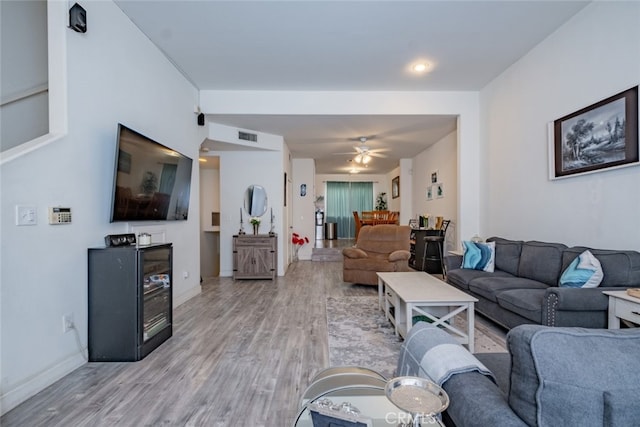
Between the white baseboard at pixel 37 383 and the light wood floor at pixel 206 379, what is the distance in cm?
4

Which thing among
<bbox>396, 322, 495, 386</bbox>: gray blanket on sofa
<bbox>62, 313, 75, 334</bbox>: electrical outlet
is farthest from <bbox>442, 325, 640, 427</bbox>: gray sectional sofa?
<bbox>62, 313, 75, 334</bbox>: electrical outlet

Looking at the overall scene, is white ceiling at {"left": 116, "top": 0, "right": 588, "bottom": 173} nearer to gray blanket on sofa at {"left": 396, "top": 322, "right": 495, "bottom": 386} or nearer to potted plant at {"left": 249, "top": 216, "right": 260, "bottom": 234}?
potted plant at {"left": 249, "top": 216, "right": 260, "bottom": 234}

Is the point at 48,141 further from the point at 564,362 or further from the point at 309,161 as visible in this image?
the point at 309,161

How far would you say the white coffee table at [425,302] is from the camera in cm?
260

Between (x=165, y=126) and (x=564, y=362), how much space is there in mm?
4054

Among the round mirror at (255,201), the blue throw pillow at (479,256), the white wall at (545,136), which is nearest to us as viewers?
the white wall at (545,136)

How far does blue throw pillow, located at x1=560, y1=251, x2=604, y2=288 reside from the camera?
2453mm

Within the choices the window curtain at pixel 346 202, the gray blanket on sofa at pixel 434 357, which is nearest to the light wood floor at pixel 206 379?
the gray blanket on sofa at pixel 434 357

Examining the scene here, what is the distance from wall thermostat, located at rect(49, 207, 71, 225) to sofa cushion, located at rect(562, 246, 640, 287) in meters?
4.05

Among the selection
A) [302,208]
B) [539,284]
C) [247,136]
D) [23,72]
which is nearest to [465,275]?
[539,284]

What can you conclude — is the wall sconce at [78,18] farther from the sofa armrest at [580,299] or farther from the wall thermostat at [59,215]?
the sofa armrest at [580,299]

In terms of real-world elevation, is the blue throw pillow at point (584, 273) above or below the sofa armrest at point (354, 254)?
above

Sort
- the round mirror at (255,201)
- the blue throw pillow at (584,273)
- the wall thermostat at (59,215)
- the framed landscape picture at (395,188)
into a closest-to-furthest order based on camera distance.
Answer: the wall thermostat at (59,215)
the blue throw pillow at (584,273)
the round mirror at (255,201)
the framed landscape picture at (395,188)

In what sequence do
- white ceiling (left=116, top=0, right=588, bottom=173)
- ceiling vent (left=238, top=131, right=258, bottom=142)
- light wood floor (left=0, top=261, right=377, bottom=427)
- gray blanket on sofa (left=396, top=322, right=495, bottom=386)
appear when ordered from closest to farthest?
gray blanket on sofa (left=396, top=322, right=495, bottom=386)
light wood floor (left=0, top=261, right=377, bottom=427)
white ceiling (left=116, top=0, right=588, bottom=173)
ceiling vent (left=238, top=131, right=258, bottom=142)
